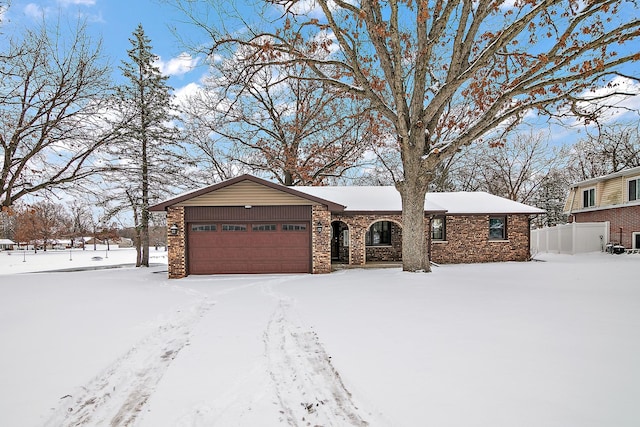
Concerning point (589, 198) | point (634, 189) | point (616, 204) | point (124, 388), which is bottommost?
point (124, 388)

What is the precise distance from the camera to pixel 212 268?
38.9ft

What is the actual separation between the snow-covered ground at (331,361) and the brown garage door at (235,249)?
4.68m

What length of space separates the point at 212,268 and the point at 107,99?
8.90 m

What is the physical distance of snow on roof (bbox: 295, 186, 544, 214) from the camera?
1391 centimetres

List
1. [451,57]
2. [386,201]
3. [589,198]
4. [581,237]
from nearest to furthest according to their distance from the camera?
[451,57]
[386,201]
[581,237]
[589,198]

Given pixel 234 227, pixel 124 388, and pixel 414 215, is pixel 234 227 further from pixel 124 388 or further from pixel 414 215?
pixel 124 388

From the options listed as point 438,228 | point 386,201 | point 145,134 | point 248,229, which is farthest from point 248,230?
point 145,134

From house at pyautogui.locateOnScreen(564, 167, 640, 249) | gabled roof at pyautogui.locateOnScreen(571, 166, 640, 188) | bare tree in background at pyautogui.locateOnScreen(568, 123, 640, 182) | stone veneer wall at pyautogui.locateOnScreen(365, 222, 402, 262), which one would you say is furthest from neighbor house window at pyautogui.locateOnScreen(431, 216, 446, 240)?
bare tree in background at pyautogui.locateOnScreen(568, 123, 640, 182)

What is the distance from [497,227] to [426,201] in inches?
148

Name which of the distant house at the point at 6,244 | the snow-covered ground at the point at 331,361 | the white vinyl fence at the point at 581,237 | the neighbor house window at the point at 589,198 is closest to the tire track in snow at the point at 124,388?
the snow-covered ground at the point at 331,361

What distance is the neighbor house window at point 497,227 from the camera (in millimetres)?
15234

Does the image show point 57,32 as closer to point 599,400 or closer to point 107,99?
point 107,99

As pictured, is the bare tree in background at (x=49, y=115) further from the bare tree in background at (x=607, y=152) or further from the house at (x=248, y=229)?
the bare tree in background at (x=607, y=152)

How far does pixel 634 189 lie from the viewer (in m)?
16.0
